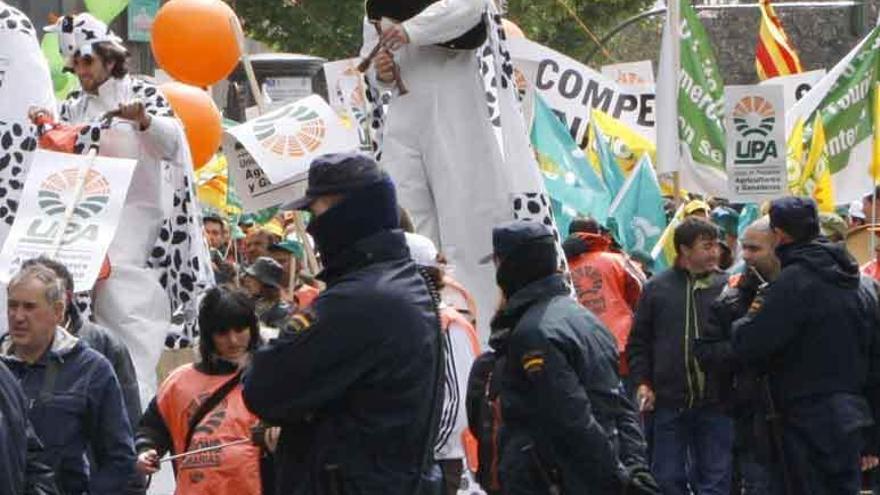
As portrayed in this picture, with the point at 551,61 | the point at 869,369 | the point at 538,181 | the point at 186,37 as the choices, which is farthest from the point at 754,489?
the point at 551,61

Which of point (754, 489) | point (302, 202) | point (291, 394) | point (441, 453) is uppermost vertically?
point (302, 202)

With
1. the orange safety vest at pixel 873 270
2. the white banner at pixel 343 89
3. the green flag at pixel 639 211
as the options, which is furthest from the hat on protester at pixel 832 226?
the white banner at pixel 343 89

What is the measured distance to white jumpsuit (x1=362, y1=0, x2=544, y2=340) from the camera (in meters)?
12.4

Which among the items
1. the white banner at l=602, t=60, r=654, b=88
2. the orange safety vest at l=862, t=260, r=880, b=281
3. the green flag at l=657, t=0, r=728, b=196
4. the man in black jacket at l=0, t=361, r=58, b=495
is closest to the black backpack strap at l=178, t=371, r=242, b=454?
the man in black jacket at l=0, t=361, r=58, b=495

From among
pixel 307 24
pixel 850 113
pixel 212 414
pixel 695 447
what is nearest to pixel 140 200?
pixel 212 414

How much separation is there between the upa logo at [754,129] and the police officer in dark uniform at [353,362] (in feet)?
34.1

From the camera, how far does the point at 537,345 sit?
953 cm

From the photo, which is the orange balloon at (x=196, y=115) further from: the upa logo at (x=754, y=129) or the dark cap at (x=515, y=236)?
the dark cap at (x=515, y=236)

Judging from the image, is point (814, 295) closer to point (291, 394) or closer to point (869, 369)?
point (869, 369)

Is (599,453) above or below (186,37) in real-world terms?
below

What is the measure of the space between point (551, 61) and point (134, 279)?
740cm

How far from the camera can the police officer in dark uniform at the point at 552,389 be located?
Answer: 9.49 metres

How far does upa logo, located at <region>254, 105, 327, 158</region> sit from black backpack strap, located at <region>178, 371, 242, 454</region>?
3.52 m

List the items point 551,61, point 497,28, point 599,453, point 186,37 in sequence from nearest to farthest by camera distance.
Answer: point 599,453, point 497,28, point 186,37, point 551,61
